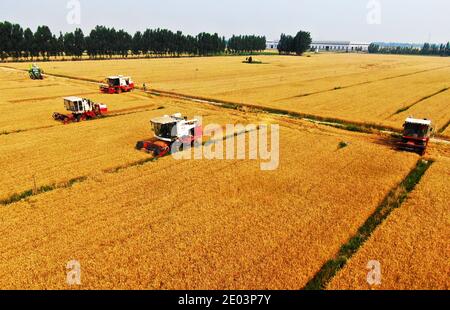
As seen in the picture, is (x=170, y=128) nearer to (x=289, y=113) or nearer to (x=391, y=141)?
(x=391, y=141)

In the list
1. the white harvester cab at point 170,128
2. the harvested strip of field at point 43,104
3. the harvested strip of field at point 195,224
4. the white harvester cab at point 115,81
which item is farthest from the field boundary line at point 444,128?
the white harvester cab at point 115,81

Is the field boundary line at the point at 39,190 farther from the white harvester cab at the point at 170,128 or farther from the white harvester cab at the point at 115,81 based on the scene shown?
the white harvester cab at the point at 115,81

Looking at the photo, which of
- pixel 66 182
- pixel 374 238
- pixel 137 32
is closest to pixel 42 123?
pixel 66 182

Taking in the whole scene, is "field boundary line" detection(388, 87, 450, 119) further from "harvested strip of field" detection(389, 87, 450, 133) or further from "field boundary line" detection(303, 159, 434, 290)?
"field boundary line" detection(303, 159, 434, 290)

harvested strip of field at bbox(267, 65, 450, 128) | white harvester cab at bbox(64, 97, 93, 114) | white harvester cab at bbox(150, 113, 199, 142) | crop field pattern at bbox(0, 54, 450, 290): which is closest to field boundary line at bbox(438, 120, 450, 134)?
crop field pattern at bbox(0, 54, 450, 290)

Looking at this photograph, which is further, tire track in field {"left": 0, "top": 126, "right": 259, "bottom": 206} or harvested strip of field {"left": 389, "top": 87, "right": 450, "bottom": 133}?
harvested strip of field {"left": 389, "top": 87, "right": 450, "bottom": 133}

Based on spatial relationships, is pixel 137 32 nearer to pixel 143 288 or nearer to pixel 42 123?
pixel 42 123

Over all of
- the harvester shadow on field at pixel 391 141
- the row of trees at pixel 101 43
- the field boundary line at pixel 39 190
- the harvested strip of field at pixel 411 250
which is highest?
the row of trees at pixel 101 43
